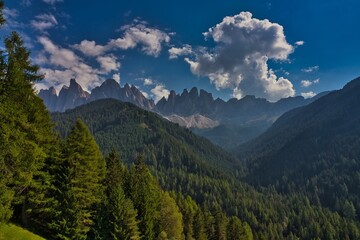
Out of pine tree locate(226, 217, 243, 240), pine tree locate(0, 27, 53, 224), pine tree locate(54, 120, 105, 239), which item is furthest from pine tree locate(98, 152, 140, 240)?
pine tree locate(226, 217, 243, 240)

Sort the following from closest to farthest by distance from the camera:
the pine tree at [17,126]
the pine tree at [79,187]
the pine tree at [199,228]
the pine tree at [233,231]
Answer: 1. the pine tree at [17,126]
2. the pine tree at [79,187]
3. the pine tree at [199,228]
4. the pine tree at [233,231]

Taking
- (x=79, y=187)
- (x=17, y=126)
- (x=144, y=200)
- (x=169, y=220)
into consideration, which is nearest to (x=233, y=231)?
(x=169, y=220)

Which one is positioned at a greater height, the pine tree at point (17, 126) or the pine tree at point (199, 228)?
the pine tree at point (17, 126)

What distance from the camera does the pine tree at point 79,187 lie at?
131 feet

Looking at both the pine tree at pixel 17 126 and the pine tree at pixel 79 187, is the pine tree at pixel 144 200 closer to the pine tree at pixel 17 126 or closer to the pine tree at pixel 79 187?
the pine tree at pixel 79 187

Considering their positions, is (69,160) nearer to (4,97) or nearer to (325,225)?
(4,97)

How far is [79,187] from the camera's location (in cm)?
4281

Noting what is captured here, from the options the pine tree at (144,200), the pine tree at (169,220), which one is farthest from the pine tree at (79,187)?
the pine tree at (169,220)

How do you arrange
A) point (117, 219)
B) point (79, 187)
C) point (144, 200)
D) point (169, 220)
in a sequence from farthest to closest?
point (169, 220) < point (144, 200) < point (117, 219) < point (79, 187)

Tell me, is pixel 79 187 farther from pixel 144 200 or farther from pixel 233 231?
pixel 233 231

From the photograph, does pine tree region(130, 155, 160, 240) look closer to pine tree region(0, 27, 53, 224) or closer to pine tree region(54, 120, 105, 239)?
pine tree region(54, 120, 105, 239)

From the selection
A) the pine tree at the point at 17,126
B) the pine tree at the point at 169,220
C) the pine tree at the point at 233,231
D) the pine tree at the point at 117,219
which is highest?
the pine tree at the point at 17,126

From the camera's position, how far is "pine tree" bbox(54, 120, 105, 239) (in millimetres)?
40031

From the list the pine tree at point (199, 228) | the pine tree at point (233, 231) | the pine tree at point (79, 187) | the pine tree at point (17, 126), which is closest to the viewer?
the pine tree at point (17, 126)
